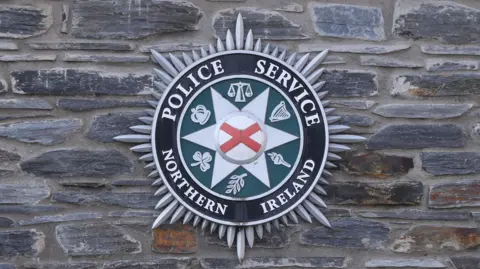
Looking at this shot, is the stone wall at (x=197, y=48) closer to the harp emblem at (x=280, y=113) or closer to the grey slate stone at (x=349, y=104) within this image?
the grey slate stone at (x=349, y=104)

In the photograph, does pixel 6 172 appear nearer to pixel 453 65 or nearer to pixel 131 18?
pixel 131 18

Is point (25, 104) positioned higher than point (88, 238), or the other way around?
point (25, 104)

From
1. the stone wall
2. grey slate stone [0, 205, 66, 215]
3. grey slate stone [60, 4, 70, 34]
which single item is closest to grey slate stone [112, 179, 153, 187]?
the stone wall

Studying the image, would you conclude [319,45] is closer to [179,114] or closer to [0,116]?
[179,114]

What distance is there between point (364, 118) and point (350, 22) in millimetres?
398

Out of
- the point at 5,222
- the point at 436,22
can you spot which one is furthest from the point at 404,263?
the point at 5,222

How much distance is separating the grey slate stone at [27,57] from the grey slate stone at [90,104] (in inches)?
6.8

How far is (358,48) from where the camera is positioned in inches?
136

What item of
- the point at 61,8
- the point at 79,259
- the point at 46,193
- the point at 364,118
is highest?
the point at 61,8

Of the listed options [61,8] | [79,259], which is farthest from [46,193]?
[61,8]

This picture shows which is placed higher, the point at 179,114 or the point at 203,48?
the point at 203,48

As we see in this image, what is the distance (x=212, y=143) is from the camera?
3.35 metres

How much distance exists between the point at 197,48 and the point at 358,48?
2.16 ft

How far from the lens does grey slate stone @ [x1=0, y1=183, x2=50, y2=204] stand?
3.34 metres
